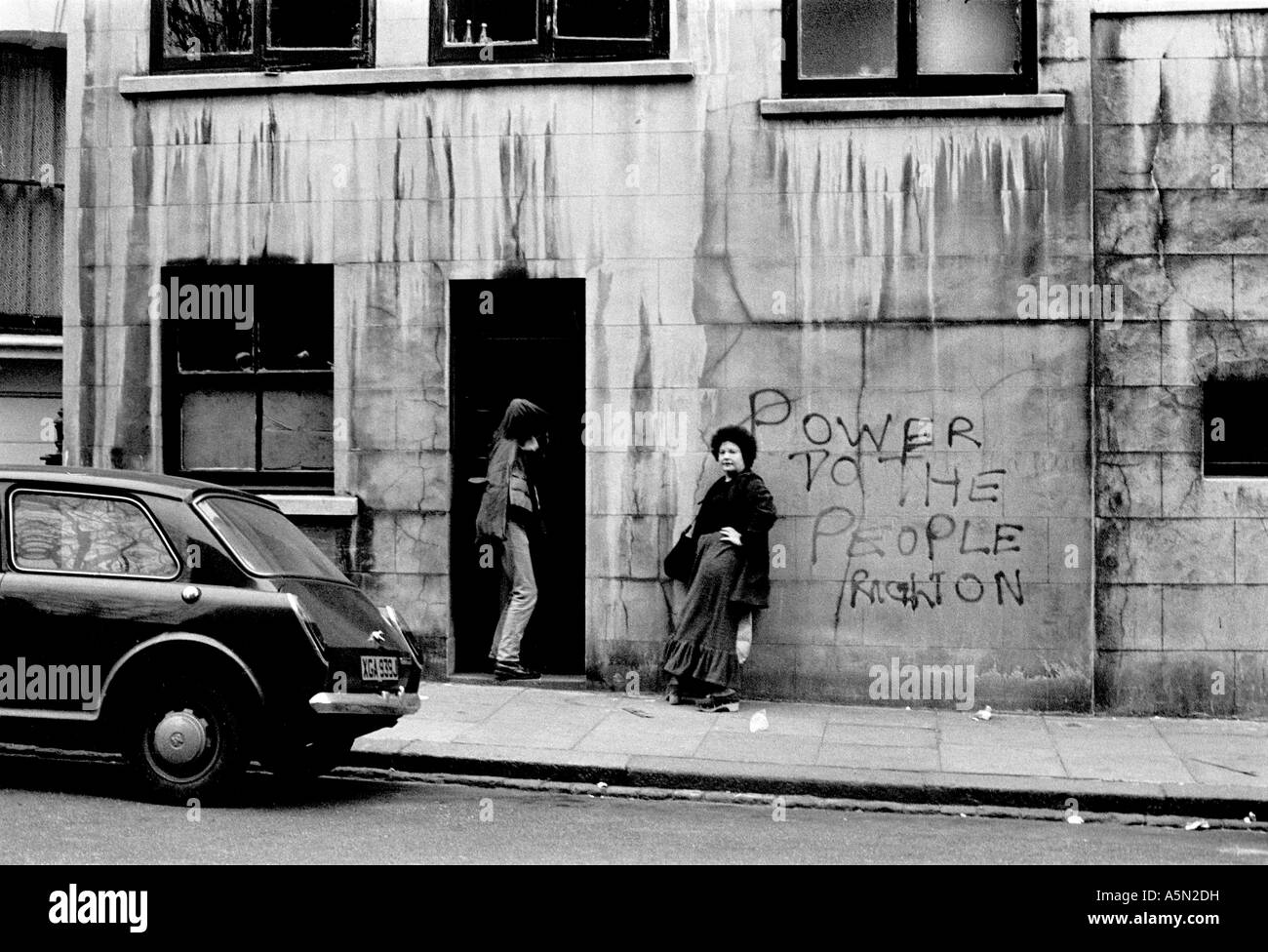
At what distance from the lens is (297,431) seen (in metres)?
12.7

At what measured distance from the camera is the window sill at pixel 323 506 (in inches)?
483

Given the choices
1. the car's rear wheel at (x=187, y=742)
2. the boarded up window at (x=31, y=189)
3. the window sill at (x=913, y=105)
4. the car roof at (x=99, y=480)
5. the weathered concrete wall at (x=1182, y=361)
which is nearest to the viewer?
the car's rear wheel at (x=187, y=742)

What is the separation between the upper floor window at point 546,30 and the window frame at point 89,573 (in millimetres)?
5615

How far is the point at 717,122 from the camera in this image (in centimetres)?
1193

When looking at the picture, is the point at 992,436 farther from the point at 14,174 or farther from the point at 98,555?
the point at 14,174

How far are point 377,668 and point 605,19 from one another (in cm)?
627

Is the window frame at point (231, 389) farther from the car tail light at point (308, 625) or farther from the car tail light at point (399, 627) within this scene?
the car tail light at point (308, 625)

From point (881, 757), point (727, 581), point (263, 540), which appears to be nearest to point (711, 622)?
point (727, 581)

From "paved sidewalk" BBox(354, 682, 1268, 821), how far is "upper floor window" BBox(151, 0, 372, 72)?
208 inches

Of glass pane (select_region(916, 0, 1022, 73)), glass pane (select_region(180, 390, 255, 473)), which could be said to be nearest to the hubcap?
glass pane (select_region(180, 390, 255, 473))

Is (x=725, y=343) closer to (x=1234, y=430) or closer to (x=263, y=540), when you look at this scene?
(x=1234, y=430)

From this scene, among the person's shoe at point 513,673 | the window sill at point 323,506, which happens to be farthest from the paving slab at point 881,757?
the window sill at point 323,506
